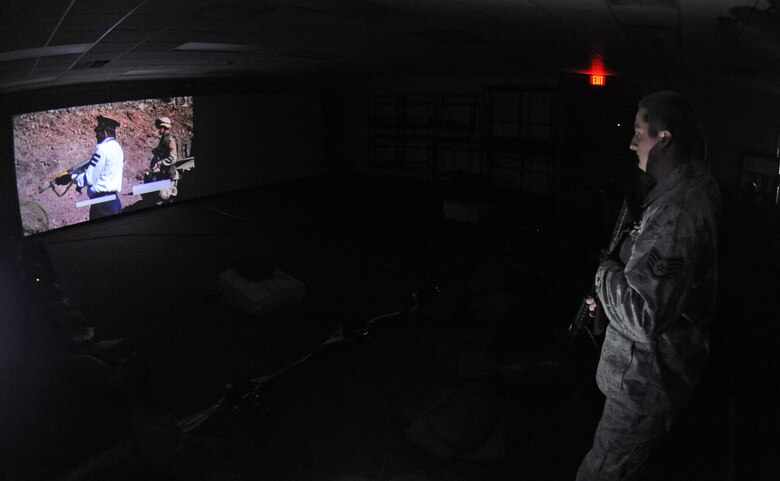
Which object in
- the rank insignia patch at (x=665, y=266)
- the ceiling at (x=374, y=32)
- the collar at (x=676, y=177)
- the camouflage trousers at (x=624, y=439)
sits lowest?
the camouflage trousers at (x=624, y=439)

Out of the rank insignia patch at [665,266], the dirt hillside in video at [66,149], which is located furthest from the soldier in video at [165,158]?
the rank insignia patch at [665,266]

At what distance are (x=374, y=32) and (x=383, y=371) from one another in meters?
2.75

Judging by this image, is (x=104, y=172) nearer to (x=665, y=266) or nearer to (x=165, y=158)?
(x=165, y=158)

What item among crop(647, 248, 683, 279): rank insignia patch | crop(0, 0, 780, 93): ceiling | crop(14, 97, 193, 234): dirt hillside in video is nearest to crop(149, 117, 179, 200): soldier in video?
crop(14, 97, 193, 234): dirt hillside in video

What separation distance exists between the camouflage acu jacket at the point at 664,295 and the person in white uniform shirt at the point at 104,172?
912 centimetres

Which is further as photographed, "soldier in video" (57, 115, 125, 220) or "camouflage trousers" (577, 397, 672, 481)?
"soldier in video" (57, 115, 125, 220)

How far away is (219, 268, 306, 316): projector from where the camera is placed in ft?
16.5

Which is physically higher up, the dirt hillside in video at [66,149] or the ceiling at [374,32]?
the ceiling at [374,32]

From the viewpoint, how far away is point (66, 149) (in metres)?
8.34

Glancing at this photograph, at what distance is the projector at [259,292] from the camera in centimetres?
503

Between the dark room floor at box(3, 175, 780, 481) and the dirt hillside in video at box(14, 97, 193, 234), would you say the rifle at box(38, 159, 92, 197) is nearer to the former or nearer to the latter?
the dirt hillside in video at box(14, 97, 193, 234)

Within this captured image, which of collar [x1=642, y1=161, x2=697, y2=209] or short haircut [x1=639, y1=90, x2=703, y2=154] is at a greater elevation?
short haircut [x1=639, y1=90, x2=703, y2=154]

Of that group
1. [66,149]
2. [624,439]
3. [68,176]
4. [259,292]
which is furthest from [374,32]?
[68,176]

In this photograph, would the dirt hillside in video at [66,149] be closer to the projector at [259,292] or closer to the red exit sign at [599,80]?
the projector at [259,292]
